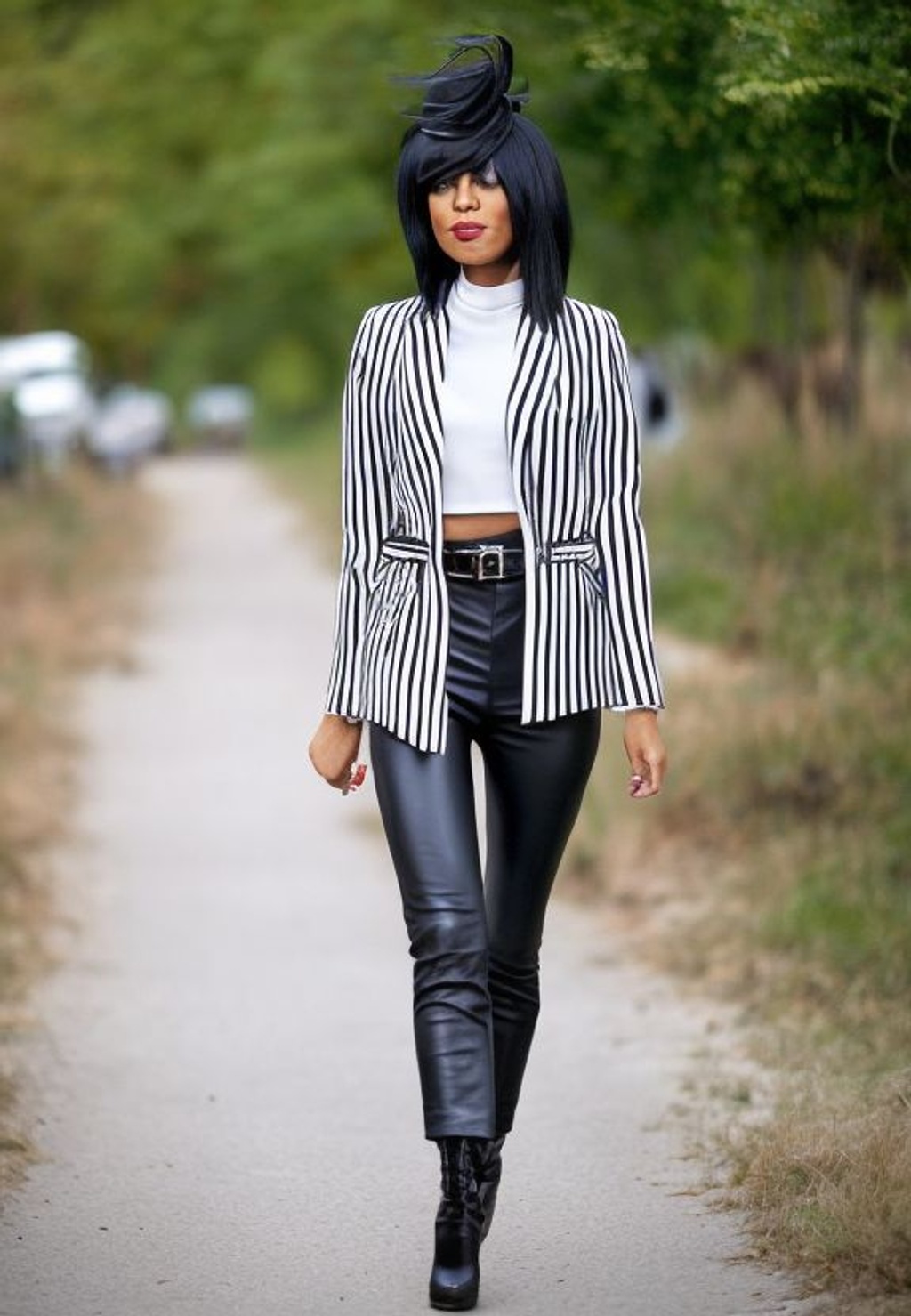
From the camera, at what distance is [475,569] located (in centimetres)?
434

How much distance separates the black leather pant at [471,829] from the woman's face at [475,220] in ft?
1.85

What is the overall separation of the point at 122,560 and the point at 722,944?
14.9 metres

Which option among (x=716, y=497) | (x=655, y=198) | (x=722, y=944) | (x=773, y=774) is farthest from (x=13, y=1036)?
(x=716, y=497)

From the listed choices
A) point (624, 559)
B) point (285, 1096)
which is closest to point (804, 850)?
point (285, 1096)

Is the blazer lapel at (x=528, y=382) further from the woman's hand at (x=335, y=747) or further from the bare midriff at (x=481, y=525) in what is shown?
the woman's hand at (x=335, y=747)

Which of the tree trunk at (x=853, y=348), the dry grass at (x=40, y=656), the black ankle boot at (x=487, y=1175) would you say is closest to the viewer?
the black ankle boot at (x=487, y=1175)

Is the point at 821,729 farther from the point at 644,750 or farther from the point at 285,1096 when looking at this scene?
the point at 644,750

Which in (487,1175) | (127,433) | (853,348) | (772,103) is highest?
(127,433)

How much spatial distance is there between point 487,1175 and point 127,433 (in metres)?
40.2

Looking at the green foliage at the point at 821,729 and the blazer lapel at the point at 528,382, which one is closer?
the blazer lapel at the point at 528,382

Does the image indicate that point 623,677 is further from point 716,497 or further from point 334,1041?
point 716,497

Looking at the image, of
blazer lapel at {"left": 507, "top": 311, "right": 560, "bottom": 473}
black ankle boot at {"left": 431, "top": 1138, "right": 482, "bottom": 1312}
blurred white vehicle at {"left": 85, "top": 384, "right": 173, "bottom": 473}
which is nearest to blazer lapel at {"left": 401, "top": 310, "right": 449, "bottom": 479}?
blazer lapel at {"left": 507, "top": 311, "right": 560, "bottom": 473}

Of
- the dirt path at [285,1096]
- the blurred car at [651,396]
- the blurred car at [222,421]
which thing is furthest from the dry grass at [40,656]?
the blurred car at [222,421]

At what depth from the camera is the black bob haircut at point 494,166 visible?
4387 mm
